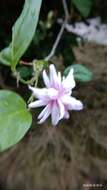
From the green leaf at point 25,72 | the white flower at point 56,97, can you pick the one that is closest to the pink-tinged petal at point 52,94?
the white flower at point 56,97

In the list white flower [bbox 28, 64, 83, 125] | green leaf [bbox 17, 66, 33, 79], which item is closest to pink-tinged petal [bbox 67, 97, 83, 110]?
white flower [bbox 28, 64, 83, 125]

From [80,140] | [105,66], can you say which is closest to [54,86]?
[80,140]

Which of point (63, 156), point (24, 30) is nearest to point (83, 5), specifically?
point (24, 30)

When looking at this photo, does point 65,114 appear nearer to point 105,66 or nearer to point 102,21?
point 102,21

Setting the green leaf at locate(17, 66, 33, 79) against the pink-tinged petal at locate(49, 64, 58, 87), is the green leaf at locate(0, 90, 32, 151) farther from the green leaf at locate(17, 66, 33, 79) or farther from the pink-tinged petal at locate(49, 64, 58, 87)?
the green leaf at locate(17, 66, 33, 79)

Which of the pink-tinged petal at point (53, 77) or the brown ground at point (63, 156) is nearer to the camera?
the pink-tinged petal at point (53, 77)

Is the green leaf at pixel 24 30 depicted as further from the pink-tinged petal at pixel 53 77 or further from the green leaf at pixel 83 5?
the green leaf at pixel 83 5
